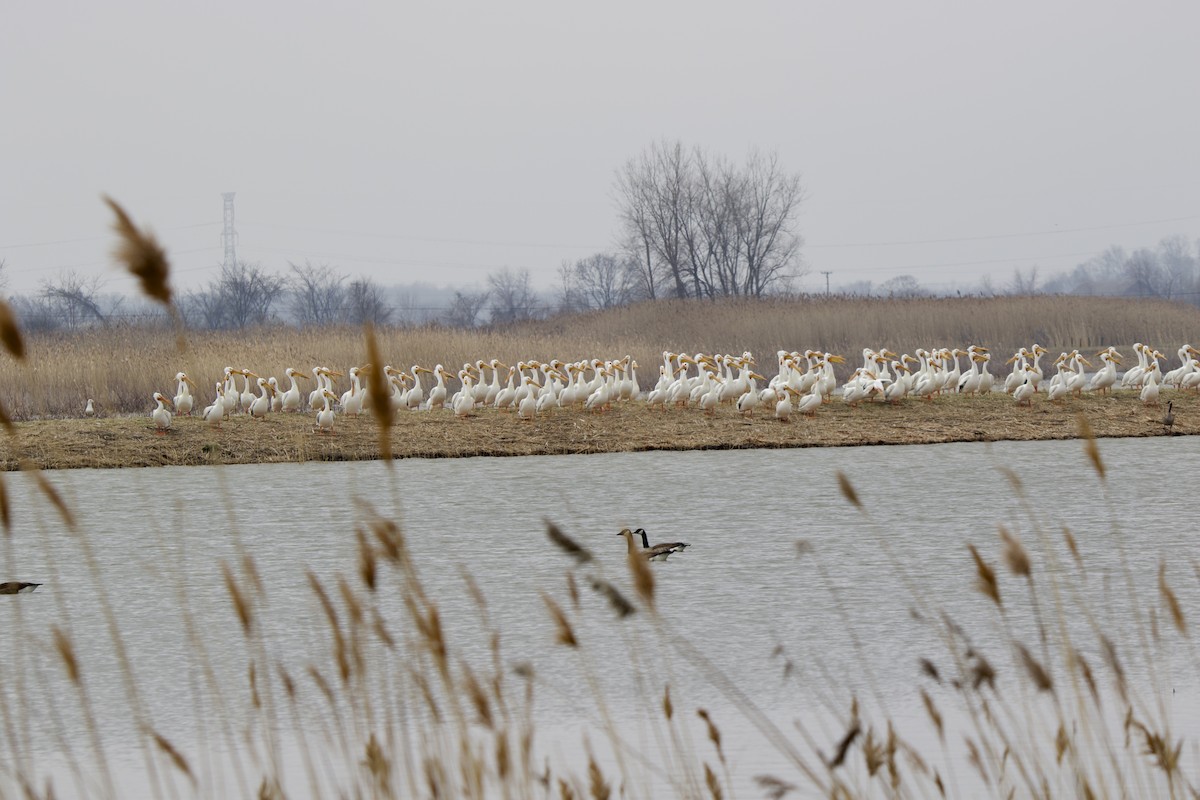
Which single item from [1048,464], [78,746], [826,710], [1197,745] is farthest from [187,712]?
[1048,464]

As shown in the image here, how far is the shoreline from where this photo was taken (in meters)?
16.2

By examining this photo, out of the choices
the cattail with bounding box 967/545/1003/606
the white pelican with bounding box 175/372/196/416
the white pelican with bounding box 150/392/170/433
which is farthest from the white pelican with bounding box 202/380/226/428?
the cattail with bounding box 967/545/1003/606

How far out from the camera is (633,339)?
30.9 meters

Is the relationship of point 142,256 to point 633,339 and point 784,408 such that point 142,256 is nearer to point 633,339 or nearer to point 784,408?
point 784,408

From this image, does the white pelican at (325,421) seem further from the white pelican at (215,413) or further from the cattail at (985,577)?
the cattail at (985,577)

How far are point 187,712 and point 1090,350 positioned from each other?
2622cm

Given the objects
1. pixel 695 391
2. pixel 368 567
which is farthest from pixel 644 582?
pixel 695 391

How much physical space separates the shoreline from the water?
0.92m

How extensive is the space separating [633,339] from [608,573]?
22913 mm

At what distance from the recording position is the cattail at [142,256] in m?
2.01

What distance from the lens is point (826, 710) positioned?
5.21 meters

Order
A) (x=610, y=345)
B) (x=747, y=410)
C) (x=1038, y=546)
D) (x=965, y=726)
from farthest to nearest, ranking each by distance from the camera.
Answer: (x=610, y=345) → (x=747, y=410) → (x=1038, y=546) → (x=965, y=726)

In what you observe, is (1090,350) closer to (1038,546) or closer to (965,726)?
(1038,546)

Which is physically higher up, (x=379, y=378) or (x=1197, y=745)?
(x=379, y=378)
